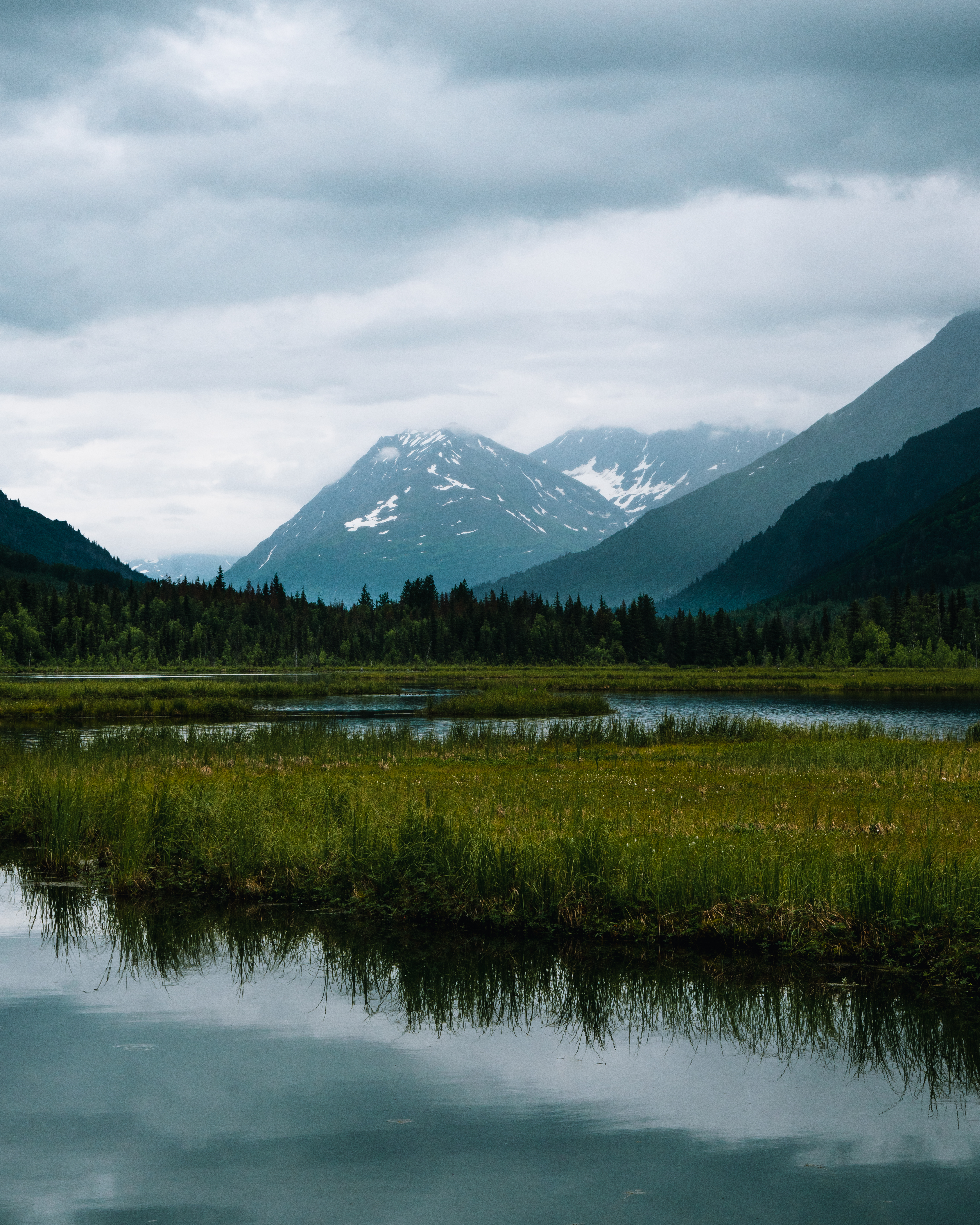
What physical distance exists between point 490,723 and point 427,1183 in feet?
159

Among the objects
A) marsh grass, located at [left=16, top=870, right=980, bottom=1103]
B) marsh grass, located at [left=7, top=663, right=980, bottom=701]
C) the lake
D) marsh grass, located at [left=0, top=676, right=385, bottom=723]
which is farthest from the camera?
marsh grass, located at [left=7, top=663, right=980, bottom=701]

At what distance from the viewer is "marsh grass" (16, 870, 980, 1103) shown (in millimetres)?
13172

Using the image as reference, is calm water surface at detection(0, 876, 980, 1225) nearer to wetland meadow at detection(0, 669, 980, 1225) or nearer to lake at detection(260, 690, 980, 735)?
wetland meadow at detection(0, 669, 980, 1225)

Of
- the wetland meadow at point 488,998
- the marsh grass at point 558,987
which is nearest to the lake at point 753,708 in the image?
the wetland meadow at point 488,998

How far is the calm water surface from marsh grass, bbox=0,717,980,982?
142 cm

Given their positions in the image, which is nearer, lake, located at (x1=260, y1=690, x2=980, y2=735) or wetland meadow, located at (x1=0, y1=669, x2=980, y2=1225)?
wetland meadow, located at (x1=0, y1=669, x2=980, y2=1225)

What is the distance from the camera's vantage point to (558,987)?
1552cm

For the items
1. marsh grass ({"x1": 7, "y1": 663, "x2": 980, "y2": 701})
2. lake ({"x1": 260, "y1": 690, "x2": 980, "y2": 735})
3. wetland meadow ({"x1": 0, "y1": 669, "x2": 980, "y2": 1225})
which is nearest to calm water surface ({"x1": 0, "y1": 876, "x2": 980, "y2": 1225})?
wetland meadow ({"x1": 0, "y1": 669, "x2": 980, "y2": 1225})

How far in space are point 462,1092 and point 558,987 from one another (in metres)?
3.95

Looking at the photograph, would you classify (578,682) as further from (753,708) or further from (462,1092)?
(462,1092)

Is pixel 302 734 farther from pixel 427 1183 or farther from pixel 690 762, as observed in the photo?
pixel 427 1183

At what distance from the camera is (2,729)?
209ft

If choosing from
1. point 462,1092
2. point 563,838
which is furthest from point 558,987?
point 563,838

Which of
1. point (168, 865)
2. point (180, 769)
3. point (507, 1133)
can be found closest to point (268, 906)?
point (168, 865)
